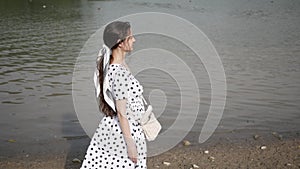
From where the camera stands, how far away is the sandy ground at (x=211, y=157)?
19.5 feet

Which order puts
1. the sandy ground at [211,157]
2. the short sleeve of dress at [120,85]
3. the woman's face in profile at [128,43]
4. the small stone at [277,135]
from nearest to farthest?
the short sleeve of dress at [120,85] → the woman's face in profile at [128,43] → the sandy ground at [211,157] → the small stone at [277,135]

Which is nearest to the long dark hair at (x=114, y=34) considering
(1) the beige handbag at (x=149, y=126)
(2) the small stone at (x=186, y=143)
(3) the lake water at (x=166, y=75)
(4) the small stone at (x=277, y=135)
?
(1) the beige handbag at (x=149, y=126)

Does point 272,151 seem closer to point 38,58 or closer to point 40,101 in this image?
point 40,101

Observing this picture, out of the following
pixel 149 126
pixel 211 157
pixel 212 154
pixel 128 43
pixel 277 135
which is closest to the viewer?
pixel 128 43

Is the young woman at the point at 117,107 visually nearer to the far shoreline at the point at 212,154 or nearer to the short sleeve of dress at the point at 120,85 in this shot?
the short sleeve of dress at the point at 120,85

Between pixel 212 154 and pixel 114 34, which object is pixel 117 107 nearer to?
pixel 114 34

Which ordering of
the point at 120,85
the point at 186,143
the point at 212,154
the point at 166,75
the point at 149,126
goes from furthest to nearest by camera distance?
the point at 166,75 < the point at 186,143 < the point at 212,154 < the point at 149,126 < the point at 120,85

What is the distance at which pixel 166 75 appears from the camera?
11.8 metres

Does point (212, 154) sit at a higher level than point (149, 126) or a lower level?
lower

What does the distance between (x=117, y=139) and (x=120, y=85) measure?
56 centimetres

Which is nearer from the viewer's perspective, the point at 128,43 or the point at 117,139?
the point at 128,43

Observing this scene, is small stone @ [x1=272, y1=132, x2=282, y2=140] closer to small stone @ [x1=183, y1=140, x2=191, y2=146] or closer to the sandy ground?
the sandy ground

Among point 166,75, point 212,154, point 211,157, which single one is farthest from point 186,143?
point 166,75

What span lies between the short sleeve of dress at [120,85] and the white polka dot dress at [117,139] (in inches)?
0.9
